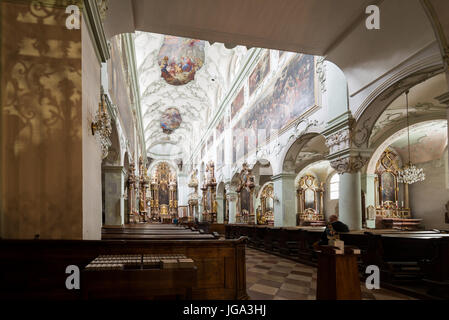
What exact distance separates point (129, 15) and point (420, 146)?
14570 millimetres

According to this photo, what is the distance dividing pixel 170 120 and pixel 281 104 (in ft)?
63.3

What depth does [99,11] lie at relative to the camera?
14.2 ft

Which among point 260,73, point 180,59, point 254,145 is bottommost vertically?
point 254,145

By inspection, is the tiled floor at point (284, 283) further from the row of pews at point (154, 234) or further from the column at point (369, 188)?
the column at point (369, 188)

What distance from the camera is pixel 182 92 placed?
25.5 m

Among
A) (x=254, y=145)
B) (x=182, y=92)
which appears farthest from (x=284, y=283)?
(x=182, y=92)

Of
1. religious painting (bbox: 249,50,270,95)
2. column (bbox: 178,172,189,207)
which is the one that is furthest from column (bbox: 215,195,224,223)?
column (bbox: 178,172,189,207)

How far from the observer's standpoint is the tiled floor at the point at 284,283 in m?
4.81

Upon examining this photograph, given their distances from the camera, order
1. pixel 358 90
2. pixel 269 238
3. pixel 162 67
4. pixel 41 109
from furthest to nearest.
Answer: pixel 162 67
pixel 269 238
pixel 358 90
pixel 41 109

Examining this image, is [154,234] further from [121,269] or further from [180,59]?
[180,59]

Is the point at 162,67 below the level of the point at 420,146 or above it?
above
